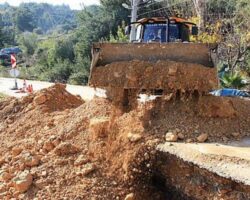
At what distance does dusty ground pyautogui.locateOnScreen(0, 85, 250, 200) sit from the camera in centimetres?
577

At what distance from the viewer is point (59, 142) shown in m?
6.56

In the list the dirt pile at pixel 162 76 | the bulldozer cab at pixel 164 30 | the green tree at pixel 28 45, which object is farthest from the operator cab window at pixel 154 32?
the green tree at pixel 28 45

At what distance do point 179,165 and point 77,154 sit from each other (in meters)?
1.57

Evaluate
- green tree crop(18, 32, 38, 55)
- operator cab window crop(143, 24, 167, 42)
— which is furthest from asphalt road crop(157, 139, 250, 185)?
green tree crop(18, 32, 38, 55)

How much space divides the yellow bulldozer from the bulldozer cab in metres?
2.40

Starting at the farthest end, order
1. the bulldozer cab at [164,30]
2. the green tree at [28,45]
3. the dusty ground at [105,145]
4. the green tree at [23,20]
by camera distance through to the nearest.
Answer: the green tree at [23,20] < the green tree at [28,45] < the bulldozer cab at [164,30] < the dusty ground at [105,145]

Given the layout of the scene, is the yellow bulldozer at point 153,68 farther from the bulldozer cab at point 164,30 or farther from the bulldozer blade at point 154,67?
the bulldozer cab at point 164,30

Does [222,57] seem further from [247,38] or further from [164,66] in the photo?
[164,66]

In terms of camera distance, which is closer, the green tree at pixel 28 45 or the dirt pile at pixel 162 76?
the dirt pile at pixel 162 76

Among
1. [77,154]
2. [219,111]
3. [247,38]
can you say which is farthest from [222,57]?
[77,154]

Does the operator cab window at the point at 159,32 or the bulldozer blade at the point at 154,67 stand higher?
the operator cab window at the point at 159,32

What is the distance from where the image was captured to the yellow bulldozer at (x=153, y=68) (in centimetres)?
644

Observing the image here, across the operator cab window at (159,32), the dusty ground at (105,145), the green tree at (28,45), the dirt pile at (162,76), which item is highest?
the operator cab window at (159,32)

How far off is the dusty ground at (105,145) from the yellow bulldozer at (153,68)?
12.6 inches
